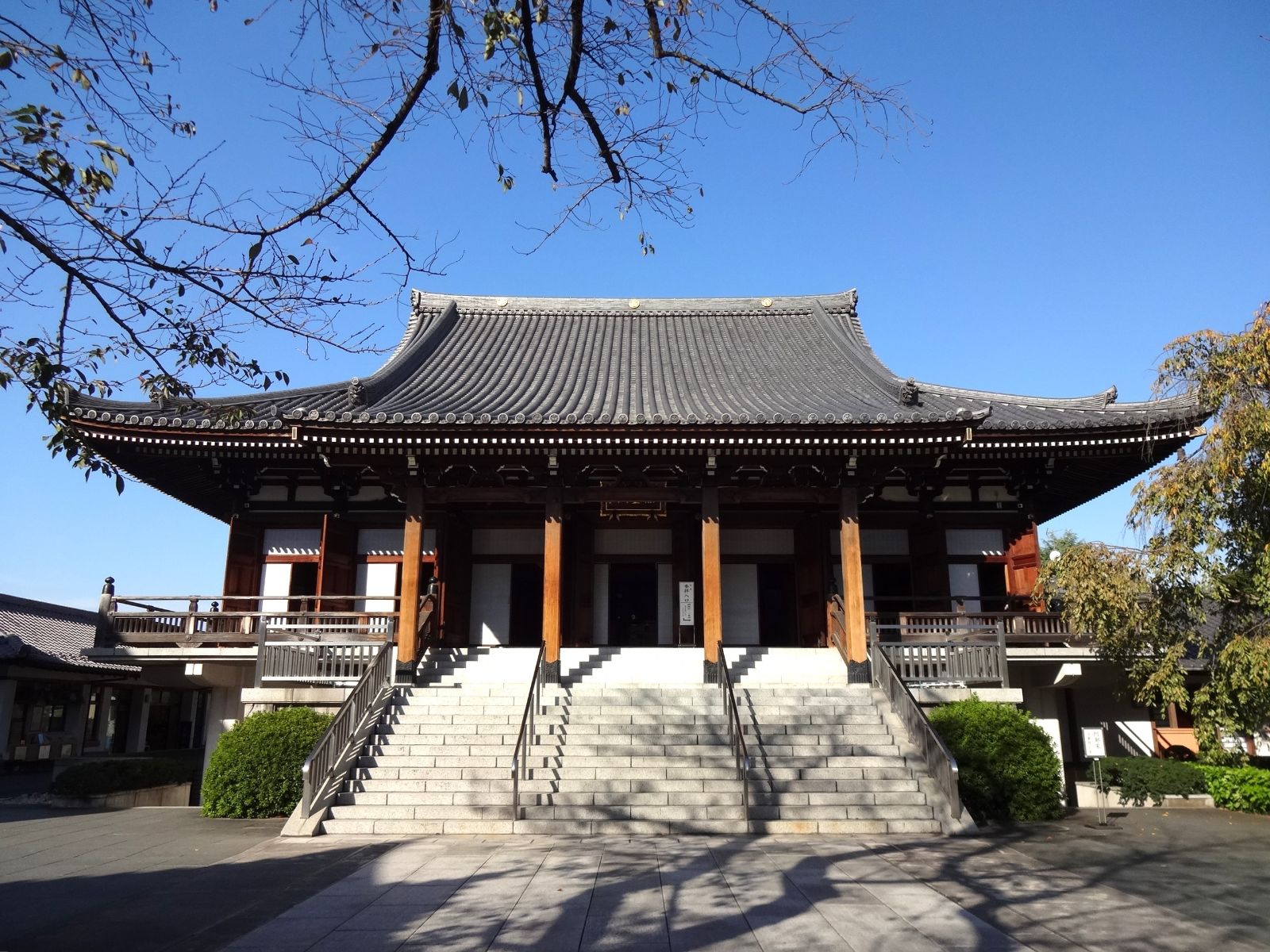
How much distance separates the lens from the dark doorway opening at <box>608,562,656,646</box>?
18.4 metres

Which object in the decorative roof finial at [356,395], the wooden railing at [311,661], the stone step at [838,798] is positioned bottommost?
the stone step at [838,798]

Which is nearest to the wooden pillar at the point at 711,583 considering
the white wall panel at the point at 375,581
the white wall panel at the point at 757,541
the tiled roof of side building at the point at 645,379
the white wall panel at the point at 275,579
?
the tiled roof of side building at the point at 645,379

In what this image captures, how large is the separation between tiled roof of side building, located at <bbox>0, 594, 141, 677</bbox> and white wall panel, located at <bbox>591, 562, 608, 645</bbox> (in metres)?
17.3

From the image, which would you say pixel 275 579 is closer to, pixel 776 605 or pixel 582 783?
pixel 582 783

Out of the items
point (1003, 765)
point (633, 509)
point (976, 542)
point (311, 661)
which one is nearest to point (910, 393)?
point (976, 542)

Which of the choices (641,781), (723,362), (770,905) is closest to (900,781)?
(641,781)

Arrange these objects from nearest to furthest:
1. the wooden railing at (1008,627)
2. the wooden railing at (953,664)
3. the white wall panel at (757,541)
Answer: the wooden railing at (953,664), the wooden railing at (1008,627), the white wall panel at (757,541)

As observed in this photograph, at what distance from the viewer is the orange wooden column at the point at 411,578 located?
13.5 m

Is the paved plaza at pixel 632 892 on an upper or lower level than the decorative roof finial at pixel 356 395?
lower

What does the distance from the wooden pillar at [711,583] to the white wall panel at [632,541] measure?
401cm

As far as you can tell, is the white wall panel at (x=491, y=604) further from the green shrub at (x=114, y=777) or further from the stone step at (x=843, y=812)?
the stone step at (x=843, y=812)

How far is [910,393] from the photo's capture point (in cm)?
1458

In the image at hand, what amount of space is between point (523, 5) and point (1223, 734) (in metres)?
14.1

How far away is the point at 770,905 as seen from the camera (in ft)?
21.6
